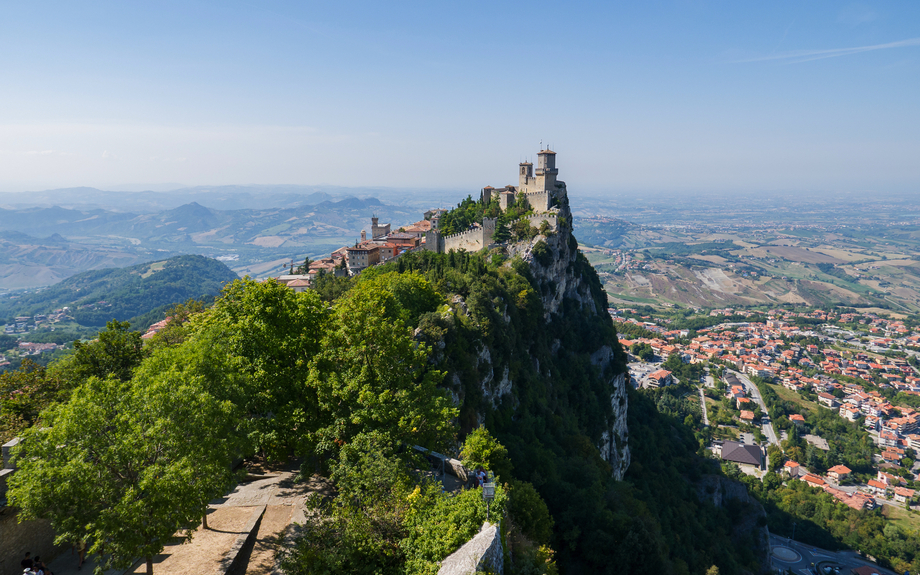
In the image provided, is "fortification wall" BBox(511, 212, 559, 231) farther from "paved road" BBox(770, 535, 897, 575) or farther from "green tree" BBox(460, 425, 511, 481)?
"paved road" BBox(770, 535, 897, 575)

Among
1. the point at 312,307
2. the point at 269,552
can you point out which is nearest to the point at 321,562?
the point at 269,552

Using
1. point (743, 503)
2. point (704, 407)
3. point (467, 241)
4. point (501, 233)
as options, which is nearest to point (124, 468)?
point (501, 233)

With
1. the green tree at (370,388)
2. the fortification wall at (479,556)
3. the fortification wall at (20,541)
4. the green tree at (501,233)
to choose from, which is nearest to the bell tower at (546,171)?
the green tree at (501,233)

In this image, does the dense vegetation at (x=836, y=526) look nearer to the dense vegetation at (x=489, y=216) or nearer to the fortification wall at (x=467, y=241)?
the dense vegetation at (x=489, y=216)

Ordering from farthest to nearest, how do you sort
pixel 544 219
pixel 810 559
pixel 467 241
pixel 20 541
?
pixel 810 559
pixel 467 241
pixel 544 219
pixel 20 541

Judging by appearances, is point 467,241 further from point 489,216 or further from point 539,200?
point 539,200

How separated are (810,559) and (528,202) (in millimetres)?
71492

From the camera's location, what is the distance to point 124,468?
13875 mm

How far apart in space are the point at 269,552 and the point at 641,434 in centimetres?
6104

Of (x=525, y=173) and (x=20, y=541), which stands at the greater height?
(x=525, y=173)

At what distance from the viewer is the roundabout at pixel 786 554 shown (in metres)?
72.9

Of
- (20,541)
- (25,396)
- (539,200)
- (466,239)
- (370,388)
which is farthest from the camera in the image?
(539,200)

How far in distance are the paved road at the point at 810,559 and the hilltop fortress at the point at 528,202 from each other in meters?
61.6

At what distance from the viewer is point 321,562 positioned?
1360 cm
